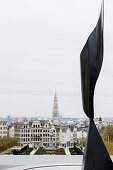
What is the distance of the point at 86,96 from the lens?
1983mm

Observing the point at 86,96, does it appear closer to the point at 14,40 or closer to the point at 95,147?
the point at 95,147

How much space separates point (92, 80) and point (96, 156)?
68cm

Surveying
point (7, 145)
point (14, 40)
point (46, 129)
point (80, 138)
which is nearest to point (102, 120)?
point (80, 138)

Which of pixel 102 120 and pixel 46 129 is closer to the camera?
pixel 102 120

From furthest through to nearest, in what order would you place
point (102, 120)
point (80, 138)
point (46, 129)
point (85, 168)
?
point (46, 129), point (80, 138), point (102, 120), point (85, 168)

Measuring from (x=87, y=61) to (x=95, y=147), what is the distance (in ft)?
2.55

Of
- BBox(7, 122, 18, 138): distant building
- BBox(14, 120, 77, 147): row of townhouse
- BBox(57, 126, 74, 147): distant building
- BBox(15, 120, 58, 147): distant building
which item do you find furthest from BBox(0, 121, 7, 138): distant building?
BBox(57, 126, 74, 147): distant building

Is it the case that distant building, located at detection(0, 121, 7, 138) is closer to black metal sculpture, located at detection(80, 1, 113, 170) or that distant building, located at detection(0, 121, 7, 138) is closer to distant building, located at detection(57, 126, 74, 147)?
distant building, located at detection(57, 126, 74, 147)

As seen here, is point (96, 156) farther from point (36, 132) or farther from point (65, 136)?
point (36, 132)

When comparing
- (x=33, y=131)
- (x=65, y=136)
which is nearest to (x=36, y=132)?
(x=33, y=131)

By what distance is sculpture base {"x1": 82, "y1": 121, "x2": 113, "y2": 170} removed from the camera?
188 centimetres

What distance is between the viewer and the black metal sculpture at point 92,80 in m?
1.91

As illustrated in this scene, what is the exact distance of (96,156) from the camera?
190cm

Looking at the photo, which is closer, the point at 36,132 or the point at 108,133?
the point at 108,133
